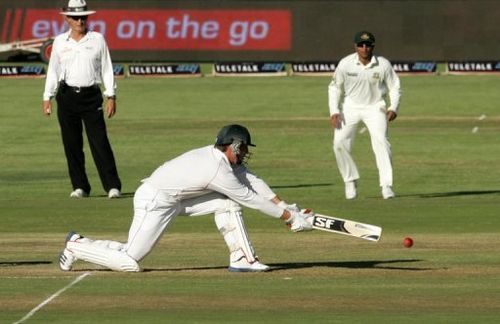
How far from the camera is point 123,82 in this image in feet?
143

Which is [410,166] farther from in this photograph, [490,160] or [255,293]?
[255,293]

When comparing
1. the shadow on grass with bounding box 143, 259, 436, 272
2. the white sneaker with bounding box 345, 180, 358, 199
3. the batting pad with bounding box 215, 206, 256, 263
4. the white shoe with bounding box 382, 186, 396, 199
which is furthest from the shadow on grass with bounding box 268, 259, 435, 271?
the white sneaker with bounding box 345, 180, 358, 199

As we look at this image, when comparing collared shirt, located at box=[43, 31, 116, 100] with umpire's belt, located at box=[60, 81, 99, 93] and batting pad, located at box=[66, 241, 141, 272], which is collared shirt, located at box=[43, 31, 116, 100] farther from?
batting pad, located at box=[66, 241, 141, 272]

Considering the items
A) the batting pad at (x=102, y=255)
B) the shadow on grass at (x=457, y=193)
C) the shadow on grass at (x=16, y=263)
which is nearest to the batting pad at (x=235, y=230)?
the batting pad at (x=102, y=255)

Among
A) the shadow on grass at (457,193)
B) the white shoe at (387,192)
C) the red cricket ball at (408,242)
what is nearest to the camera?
the red cricket ball at (408,242)

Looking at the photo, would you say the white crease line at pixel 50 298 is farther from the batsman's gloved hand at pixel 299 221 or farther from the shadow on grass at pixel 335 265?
the batsman's gloved hand at pixel 299 221

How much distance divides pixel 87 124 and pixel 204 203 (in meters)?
6.50

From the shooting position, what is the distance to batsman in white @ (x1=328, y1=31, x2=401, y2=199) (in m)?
20.1

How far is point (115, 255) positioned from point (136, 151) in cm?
1335

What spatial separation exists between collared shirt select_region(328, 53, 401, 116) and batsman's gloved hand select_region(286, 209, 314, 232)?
6725 mm

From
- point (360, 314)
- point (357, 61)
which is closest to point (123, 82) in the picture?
point (357, 61)

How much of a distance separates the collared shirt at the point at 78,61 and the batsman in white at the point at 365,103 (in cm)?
292

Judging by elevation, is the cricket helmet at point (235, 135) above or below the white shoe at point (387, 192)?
below

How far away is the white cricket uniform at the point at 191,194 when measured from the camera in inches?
534
